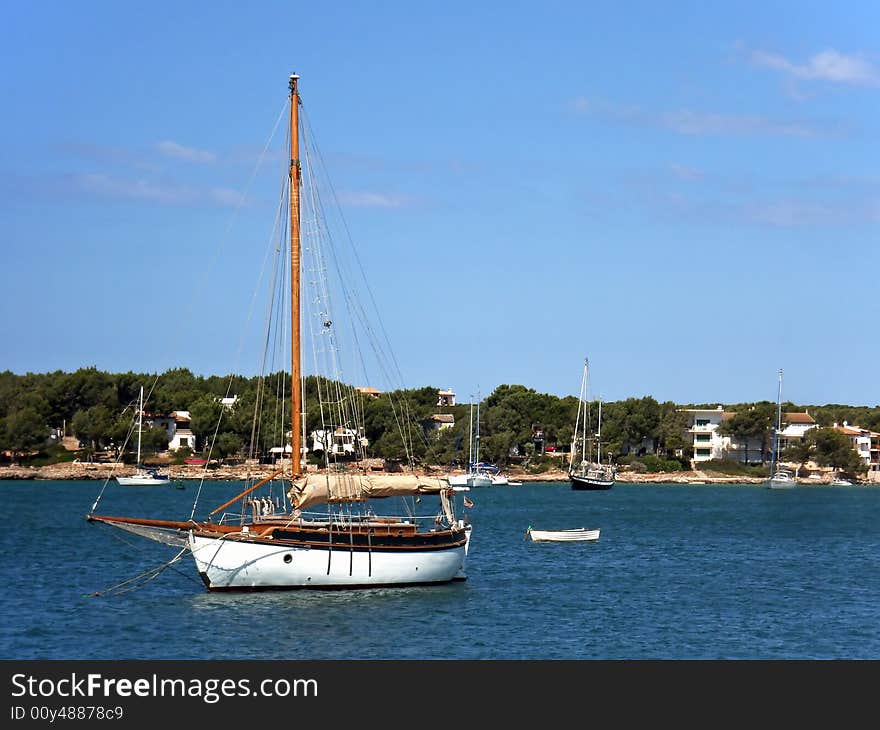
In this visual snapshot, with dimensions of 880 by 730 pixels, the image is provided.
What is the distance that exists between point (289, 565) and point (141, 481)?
394ft

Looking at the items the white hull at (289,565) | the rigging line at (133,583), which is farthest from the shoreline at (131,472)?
the white hull at (289,565)

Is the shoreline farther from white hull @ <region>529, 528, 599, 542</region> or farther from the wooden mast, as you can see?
the wooden mast

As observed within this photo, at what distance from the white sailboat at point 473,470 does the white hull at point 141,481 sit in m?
36.4

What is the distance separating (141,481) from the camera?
166 meters

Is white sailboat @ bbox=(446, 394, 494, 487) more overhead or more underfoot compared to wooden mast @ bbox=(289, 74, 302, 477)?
more underfoot

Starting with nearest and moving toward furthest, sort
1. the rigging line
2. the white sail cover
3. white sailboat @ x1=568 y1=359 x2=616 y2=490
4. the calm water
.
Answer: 1. the calm water
2. the white sail cover
3. the rigging line
4. white sailboat @ x1=568 y1=359 x2=616 y2=490

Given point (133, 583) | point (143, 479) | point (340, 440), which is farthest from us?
point (143, 479)

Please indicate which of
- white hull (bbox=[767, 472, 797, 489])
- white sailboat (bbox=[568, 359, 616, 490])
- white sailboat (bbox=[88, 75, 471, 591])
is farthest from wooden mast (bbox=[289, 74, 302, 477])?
white hull (bbox=[767, 472, 797, 489])

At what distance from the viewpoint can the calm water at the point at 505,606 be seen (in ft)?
139

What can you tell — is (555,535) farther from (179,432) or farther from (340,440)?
(179,432)

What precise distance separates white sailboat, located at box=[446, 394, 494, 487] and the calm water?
77.8m

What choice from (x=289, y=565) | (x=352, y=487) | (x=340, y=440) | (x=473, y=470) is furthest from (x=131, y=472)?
(x=289, y=565)

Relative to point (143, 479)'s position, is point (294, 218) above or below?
above

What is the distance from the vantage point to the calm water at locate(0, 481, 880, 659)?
4244 cm
